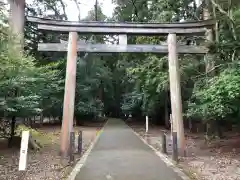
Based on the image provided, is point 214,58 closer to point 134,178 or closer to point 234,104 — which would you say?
point 234,104

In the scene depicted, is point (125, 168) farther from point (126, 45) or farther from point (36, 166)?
point (126, 45)

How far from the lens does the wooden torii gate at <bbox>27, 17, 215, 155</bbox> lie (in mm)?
11602

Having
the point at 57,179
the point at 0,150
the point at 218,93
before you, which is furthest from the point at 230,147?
the point at 0,150

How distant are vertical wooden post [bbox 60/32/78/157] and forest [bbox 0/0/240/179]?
4.48 feet

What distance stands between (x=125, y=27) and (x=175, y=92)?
3366 millimetres

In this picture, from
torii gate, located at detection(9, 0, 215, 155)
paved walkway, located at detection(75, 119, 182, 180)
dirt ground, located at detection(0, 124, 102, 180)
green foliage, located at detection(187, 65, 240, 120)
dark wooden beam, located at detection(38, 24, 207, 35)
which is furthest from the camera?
dark wooden beam, located at detection(38, 24, 207, 35)

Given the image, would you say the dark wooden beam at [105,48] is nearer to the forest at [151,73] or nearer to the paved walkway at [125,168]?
the forest at [151,73]

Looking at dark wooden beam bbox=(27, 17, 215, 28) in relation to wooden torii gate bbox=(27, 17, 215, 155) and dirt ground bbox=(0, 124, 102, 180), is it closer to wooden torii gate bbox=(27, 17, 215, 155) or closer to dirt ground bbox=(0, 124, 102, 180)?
wooden torii gate bbox=(27, 17, 215, 155)

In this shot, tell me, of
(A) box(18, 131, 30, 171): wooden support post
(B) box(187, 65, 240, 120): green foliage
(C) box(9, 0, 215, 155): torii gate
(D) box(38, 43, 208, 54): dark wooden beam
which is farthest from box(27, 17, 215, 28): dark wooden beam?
(A) box(18, 131, 30, 171): wooden support post

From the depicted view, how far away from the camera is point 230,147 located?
13.1 meters

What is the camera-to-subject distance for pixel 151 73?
20.1 meters

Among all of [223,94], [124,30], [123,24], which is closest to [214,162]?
[223,94]

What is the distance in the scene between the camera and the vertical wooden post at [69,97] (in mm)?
11059

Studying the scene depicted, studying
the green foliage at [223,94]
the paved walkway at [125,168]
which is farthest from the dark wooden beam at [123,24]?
the paved walkway at [125,168]
